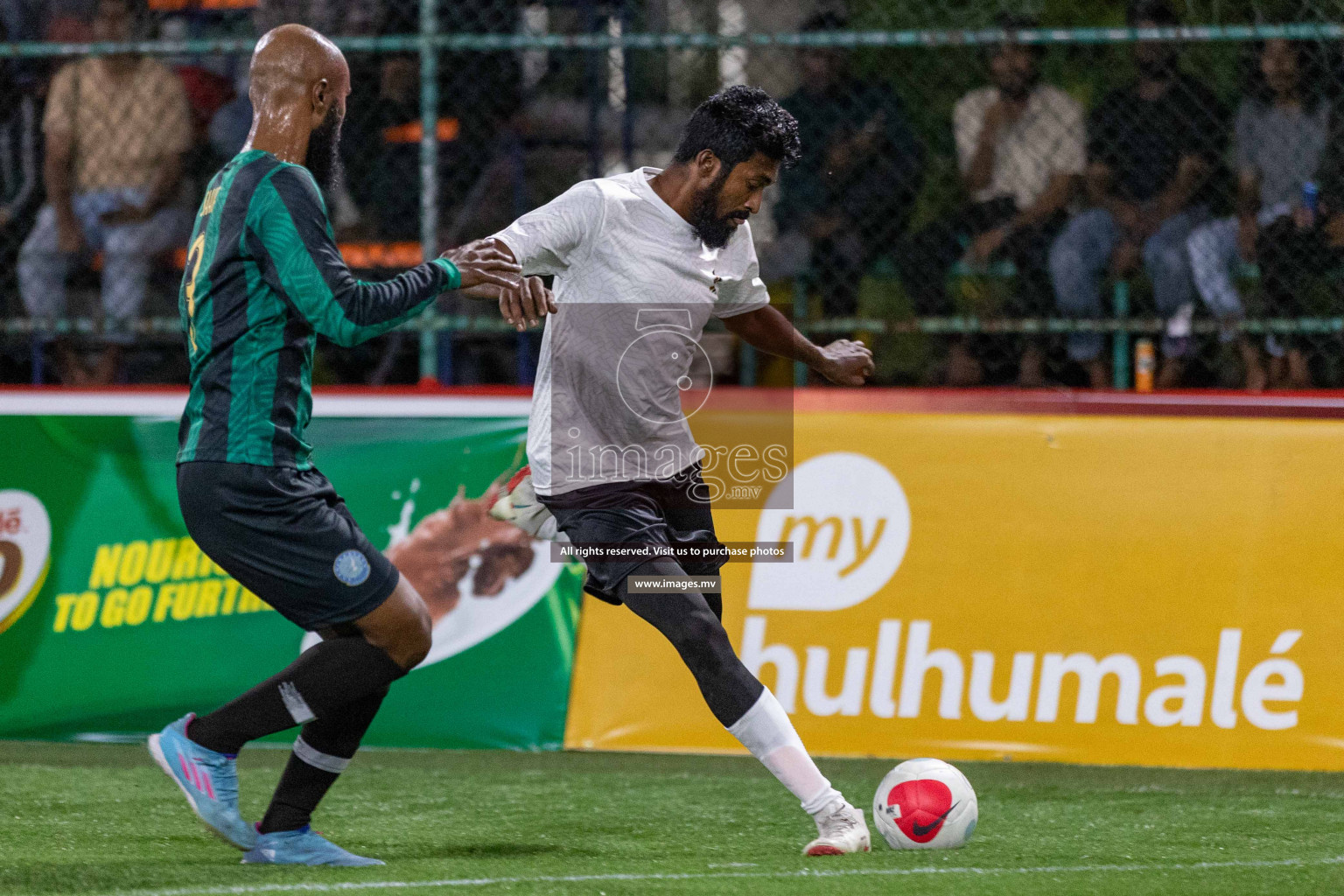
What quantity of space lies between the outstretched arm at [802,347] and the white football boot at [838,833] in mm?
1196

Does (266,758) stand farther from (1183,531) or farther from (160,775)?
(1183,531)

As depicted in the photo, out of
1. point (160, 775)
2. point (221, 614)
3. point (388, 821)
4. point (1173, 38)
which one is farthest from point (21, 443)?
point (1173, 38)

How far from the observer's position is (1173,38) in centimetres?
636

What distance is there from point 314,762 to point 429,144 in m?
3.25

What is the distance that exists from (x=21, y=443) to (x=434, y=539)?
5.13 feet

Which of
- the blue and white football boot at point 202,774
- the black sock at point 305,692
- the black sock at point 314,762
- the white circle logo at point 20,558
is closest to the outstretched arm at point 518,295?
the black sock at point 305,692

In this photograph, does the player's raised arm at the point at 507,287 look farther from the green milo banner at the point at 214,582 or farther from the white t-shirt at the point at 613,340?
the green milo banner at the point at 214,582

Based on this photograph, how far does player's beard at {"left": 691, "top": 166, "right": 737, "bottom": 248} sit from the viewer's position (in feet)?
14.1

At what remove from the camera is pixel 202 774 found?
157 inches

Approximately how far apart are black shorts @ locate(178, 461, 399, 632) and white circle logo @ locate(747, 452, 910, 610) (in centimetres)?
222

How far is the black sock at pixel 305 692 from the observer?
13.1ft

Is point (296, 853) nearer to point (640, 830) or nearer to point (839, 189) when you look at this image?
point (640, 830)

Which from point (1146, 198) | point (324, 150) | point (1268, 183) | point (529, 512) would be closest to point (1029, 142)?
point (1146, 198)

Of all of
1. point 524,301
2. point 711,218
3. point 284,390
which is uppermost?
point 711,218
